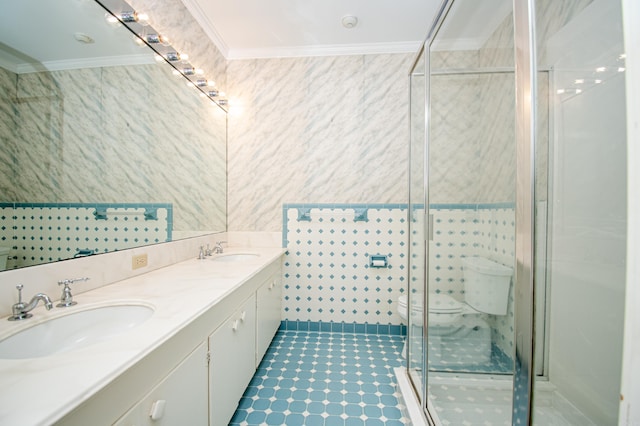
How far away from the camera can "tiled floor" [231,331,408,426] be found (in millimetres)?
1492

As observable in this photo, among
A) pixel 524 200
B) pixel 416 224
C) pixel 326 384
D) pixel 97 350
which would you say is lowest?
pixel 326 384

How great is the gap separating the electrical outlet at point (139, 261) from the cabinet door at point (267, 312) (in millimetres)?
699

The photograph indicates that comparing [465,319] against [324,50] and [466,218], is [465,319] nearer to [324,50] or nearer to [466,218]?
[466,218]

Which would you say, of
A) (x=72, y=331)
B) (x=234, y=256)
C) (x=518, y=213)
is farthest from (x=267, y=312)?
(x=518, y=213)

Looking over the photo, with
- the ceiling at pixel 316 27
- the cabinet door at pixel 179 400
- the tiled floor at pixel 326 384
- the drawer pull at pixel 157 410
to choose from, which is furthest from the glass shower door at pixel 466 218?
the drawer pull at pixel 157 410

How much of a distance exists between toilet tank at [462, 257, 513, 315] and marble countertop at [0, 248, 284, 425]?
3.95ft

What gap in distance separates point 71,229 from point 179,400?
0.85m

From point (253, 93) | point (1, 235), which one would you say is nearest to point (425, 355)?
point (1, 235)

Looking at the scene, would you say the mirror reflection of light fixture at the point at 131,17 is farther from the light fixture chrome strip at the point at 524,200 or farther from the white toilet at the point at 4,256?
the light fixture chrome strip at the point at 524,200

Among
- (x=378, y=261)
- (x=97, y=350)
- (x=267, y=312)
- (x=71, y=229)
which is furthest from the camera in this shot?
(x=378, y=261)

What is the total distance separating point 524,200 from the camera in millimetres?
743

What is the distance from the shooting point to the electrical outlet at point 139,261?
1445 millimetres

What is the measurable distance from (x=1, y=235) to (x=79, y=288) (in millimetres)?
359

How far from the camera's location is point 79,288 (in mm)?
1152
